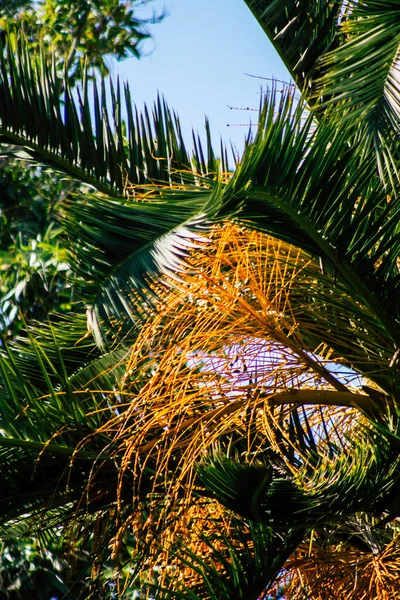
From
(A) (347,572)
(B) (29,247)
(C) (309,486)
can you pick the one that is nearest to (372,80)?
(C) (309,486)

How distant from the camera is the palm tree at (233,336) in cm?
246

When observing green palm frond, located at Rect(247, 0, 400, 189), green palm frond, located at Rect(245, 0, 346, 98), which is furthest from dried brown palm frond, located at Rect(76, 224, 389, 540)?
green palm frond, located at Rect(245, 0, 346, 98)

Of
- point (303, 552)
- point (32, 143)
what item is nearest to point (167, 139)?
point (32, 143)

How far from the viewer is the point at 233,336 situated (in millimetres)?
2959

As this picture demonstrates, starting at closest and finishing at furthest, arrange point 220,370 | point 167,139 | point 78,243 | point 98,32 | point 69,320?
point 78,243 < point 220,370 < point 167,139 < point 69,320 < point 98,32

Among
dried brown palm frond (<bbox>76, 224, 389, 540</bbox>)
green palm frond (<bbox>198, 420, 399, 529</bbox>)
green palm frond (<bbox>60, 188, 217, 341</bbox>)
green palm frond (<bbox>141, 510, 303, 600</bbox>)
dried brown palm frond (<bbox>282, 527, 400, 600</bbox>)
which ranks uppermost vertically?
green palm frond (<bbox>60, 188, 217, 341</bbox>)

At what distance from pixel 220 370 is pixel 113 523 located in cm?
85

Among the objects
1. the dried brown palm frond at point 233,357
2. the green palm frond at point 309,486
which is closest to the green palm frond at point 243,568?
the dried brown palm frond at point 233,357

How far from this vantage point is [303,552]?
4.07 meters

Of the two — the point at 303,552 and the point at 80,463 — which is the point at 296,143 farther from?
the point at 303,552

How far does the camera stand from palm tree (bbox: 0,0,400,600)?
8.05 ft

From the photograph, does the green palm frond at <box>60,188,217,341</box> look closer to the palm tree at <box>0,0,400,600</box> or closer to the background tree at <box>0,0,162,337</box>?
the palm tree at <box>0,0,400,600</box>

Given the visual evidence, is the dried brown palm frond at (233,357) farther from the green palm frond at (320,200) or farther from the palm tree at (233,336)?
the green palm frond at (320,200)

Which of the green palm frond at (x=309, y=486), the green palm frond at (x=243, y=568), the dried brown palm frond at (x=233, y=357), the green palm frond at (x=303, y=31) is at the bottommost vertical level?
the green palm frond at (x=243, y=568)
